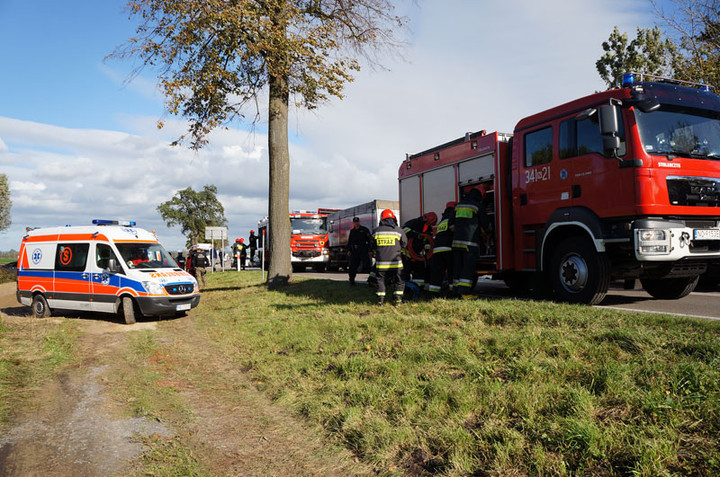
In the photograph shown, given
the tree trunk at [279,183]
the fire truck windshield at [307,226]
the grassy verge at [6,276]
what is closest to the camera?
the tree trunk at [279,183]

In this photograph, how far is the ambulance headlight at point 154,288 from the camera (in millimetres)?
10633

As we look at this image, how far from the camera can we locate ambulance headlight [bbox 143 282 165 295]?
1063 centimetres

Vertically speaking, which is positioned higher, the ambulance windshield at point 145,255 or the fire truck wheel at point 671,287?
the ambulance windshield at point 145,255

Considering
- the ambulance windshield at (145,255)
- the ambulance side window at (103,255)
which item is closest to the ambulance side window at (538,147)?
the ambulance windshield at (145,255)

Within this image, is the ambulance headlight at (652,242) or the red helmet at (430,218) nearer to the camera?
the ambulance headlight at (652,242)

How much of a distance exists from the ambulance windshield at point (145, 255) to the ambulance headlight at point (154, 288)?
2.34 ft

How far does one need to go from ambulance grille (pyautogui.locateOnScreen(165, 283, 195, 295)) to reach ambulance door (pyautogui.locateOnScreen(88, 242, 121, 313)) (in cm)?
112

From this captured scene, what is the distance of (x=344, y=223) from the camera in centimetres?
2673

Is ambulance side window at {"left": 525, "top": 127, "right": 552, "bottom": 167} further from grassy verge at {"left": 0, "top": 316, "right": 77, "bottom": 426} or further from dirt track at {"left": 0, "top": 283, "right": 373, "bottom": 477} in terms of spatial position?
grassy verge at {"left": 0, "top": 316, "right": 77, "bottom": 426}

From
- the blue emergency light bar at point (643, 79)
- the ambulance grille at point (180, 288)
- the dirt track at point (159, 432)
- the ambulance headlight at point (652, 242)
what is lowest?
the dirt track at point (159, 432)

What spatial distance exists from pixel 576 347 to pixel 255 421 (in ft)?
10.4

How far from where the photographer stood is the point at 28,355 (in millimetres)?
7133

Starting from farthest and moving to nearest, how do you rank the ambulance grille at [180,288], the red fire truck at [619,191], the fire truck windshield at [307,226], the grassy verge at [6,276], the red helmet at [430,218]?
the grassy verge at [6,276] → the fire truck windshield at [307,226] → the ambulance grille at [180,288] → the red helmet at [430,218] → the red fire truck at [619,191]

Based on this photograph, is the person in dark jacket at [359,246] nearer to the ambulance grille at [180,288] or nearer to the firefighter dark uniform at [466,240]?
the ambulance grille at [180,288]
